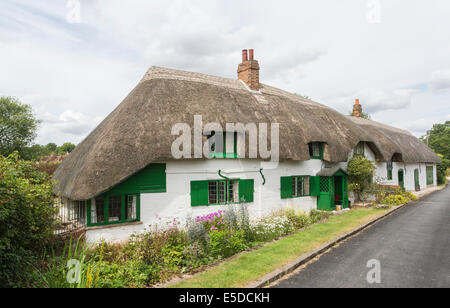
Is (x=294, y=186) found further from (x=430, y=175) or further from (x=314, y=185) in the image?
(x=430, y=175)

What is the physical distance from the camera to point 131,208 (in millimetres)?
10539

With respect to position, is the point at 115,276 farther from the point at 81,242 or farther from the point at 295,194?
the point at 295,194

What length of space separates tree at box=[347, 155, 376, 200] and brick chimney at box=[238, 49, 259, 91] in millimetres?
8297

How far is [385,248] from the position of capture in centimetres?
952

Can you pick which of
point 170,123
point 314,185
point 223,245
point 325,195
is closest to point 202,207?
point 223,245

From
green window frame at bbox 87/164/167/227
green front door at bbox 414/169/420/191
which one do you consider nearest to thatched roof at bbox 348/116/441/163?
green front door at bbox 414/169/420/191

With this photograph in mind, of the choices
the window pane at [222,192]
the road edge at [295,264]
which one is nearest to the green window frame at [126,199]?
the window pane at [222,192]

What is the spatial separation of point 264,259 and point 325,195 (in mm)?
9444

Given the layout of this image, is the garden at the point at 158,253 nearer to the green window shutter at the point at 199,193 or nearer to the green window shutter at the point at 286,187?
the green window shutter at the point at 199,193

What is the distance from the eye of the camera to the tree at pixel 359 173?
59.3ft

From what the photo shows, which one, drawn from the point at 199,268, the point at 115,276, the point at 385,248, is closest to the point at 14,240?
the point at 115,276

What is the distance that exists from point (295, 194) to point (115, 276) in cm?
1097
